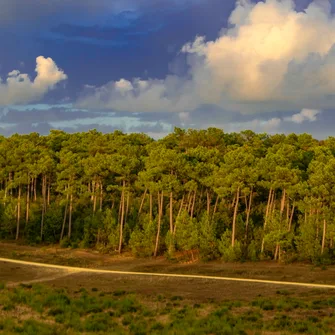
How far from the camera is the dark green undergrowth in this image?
18258mm

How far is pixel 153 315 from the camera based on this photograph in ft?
69.5

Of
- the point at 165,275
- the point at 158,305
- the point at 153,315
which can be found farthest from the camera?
the point at 165,275

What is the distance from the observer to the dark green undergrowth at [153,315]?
18258mm

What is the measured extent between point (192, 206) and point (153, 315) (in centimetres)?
3281

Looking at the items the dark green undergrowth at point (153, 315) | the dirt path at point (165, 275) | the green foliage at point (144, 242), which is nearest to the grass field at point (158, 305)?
the dark green undergrowth at point (153, 315)

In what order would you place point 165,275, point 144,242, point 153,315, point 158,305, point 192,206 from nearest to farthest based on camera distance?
point 153,315 < point 158,305 < point 165,275 < point 144,242 < point 192,206

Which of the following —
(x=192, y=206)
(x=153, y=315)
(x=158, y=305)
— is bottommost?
(x=158, y=305)

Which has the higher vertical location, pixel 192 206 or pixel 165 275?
pixel 192 206

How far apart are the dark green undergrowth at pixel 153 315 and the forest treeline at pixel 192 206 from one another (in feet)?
69.8

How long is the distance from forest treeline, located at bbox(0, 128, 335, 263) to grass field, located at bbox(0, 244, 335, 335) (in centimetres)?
819

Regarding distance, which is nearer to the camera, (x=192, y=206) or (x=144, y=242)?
(x=144, y=242)

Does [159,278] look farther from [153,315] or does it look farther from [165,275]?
[153,315]

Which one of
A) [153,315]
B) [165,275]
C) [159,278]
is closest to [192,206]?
[165,275]

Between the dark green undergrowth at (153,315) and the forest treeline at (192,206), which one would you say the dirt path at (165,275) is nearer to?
the dark green undergrowth at (153,315)
